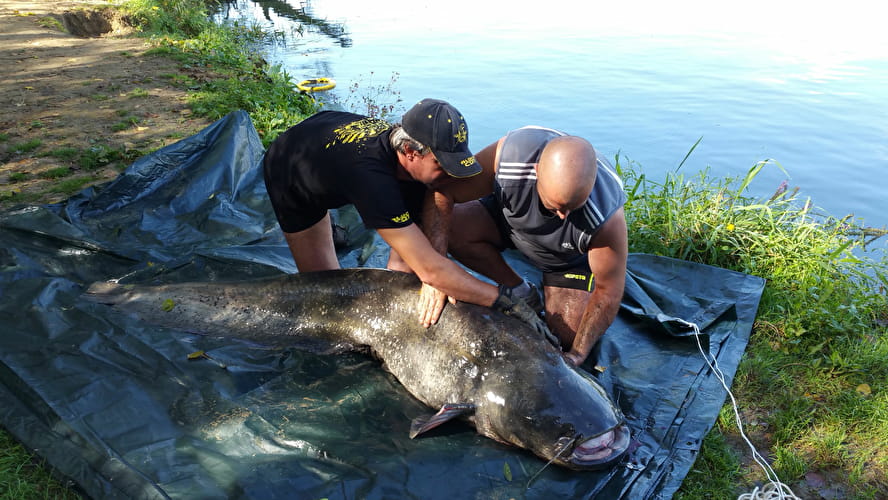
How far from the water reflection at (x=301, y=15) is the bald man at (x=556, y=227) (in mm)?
12593

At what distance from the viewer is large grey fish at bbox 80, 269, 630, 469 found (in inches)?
107

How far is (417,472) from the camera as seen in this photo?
2.56 meters

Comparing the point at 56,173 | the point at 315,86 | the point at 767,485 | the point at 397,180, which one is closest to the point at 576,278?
the point at 397,180

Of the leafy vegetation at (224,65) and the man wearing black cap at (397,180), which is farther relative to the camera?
the leafy vegetation at (224,65)

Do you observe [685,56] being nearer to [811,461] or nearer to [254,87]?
[254,87]

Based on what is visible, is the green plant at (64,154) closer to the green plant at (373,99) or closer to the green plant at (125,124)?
the green plant at (125,124)

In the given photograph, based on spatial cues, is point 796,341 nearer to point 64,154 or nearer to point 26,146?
point 64,154

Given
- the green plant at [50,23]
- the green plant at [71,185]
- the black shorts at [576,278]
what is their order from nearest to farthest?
1. the black shorts at [576,278]
2. the green plant at [71,185]
3. the green plant at [50,23]

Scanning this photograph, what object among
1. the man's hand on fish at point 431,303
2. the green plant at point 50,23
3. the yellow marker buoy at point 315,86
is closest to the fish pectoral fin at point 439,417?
the man's hand on fish at point 431,303

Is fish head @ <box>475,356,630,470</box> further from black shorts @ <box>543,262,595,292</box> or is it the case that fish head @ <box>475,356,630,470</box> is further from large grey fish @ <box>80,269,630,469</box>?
black shorts @ <box>543,262,595,292</box>

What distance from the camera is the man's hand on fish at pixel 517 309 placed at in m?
3.10

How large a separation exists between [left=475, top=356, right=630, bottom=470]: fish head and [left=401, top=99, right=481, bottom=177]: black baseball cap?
3.59 feet

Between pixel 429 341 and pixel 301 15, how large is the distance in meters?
18.9

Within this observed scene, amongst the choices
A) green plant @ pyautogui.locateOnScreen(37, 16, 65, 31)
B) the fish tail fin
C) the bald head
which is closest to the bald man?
the bald head
